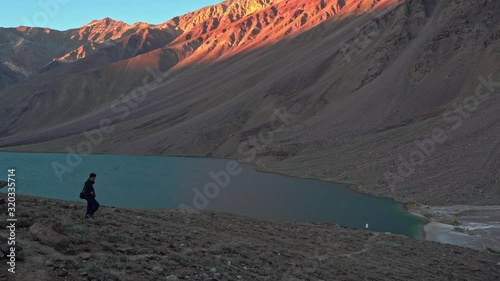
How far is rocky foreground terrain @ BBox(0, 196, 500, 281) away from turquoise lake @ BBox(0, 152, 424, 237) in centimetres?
1724

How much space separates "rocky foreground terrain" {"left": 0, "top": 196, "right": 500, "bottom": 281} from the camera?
13.0 metres

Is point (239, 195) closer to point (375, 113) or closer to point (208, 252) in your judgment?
point (208, 252)

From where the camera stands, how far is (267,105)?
506ft

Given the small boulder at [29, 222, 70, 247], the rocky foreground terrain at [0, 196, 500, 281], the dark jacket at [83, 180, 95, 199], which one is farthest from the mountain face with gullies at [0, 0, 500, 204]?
the small boulder at [29, 222, 70, 247]

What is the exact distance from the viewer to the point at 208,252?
58.7 feet

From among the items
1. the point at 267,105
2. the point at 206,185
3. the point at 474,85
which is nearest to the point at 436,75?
the point at 474,85

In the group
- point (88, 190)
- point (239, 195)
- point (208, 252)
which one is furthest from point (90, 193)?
point (239, 195)

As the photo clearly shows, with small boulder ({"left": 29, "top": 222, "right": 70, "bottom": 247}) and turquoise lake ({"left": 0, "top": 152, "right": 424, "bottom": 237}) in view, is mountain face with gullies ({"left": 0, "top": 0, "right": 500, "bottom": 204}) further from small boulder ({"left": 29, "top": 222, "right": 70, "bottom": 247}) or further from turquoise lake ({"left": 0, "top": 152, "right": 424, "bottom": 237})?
small boulder ({"left": 29, "top": 222, "right": 70, "bottom": 247})

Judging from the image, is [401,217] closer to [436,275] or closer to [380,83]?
[436,275]

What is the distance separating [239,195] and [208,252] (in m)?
47.0

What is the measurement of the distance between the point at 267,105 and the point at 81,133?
92.7m

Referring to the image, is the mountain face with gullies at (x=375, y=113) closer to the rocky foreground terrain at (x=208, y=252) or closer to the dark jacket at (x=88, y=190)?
the rocky foreground terrain at (x=208, y=252)

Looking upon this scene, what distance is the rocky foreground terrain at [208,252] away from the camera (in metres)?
13.0

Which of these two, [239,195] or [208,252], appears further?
[239,195]
